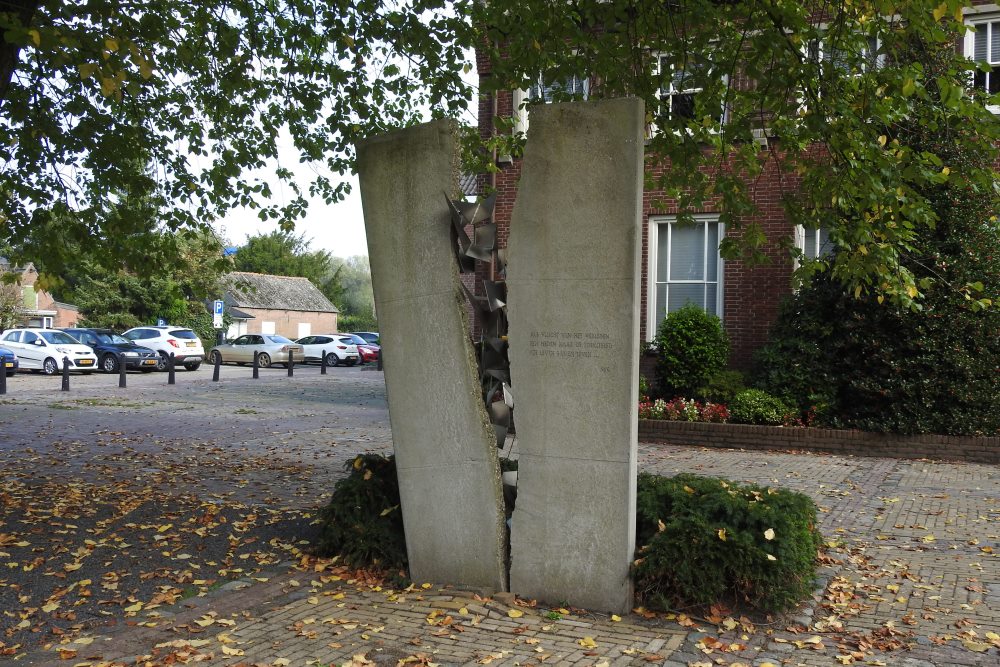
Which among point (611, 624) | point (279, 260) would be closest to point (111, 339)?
point (611, 624)

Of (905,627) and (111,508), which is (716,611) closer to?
(905,627)

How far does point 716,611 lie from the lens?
5.30 meters

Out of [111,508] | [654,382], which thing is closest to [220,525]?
[111,508]

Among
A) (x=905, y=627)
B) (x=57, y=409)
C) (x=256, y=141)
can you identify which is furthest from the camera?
(x=57, y=409)

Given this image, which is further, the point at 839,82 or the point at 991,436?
the point at 991,436

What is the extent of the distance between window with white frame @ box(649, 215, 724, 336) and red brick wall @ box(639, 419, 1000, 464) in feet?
9.90

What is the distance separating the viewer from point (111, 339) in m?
33.1

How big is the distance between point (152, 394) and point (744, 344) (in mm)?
15002

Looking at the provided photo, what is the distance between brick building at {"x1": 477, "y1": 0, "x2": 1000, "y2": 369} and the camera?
15.0m

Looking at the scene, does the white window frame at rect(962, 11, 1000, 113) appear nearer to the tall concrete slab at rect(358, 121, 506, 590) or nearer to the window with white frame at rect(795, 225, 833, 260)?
the window with white frame at rect(795, 225, 833, 260)

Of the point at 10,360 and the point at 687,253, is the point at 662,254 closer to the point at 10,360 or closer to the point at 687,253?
the point at 687,253

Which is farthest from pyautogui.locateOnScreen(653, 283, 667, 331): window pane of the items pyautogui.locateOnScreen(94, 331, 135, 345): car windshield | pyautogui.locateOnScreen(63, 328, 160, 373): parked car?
pyautogui.locateOnScreen(94, 331, 135, 345): car windshield

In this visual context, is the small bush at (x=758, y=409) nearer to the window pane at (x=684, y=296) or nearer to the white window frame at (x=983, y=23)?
the window pane at (x=684, y=296)

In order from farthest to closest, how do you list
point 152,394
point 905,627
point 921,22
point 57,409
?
point 152,394 → point 57,409 → point 921,22 → point 905,627
